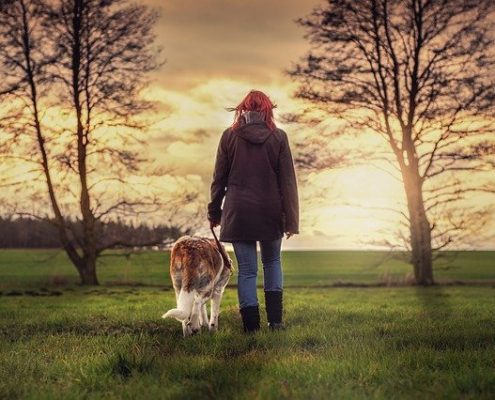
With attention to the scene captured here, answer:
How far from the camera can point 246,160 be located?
23.0 ft

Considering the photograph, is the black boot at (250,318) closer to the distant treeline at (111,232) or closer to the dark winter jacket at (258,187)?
the dark winter jacket at (258,187)

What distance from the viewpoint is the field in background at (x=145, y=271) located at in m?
25.0

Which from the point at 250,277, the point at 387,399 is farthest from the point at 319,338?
the point at 387,399

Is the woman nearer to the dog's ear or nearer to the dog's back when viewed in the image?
the dog's back

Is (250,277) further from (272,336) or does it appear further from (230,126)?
(230,126)

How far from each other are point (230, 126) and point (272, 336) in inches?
87.6

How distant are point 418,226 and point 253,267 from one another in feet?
55.1

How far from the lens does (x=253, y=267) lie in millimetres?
7238

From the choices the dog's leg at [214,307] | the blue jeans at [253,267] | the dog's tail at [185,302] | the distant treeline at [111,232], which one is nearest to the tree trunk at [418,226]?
the distant treeline at [111,232]

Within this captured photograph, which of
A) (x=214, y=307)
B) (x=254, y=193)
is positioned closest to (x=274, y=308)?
(x=214, y=307)

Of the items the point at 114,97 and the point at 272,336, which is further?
the point at 114,97

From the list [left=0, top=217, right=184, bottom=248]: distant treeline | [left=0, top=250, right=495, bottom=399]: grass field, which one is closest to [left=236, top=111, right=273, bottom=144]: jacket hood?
[left=0, top=250, right=495, bottom=399]: grass field

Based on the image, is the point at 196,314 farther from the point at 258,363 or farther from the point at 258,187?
the point at 258,363

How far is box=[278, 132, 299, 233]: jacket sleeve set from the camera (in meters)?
7.00
